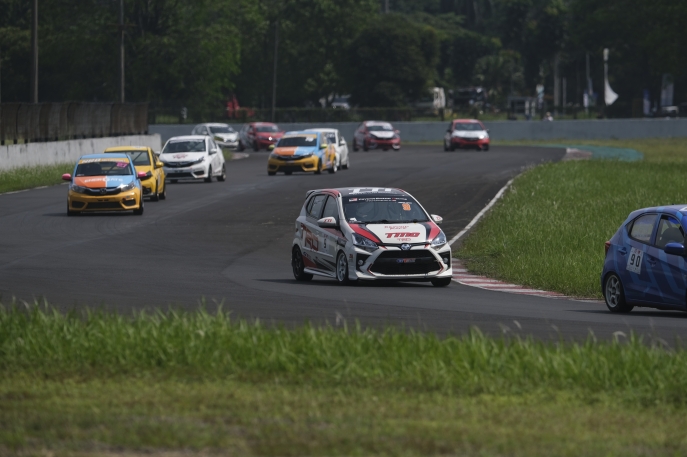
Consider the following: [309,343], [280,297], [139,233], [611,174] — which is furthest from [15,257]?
[611,174]

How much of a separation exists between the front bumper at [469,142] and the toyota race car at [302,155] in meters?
19.8

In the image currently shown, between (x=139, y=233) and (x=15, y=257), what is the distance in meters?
5.53

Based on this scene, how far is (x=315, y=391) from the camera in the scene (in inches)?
355

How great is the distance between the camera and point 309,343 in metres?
10.2

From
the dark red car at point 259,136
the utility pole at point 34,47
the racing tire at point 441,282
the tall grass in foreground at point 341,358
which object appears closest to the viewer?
the tall grass in foreground at point 341,358

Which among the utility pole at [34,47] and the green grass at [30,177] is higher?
the utility pole at [34,47]

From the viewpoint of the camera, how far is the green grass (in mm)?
40562

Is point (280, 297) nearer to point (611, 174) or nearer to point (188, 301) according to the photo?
point (188, 301)

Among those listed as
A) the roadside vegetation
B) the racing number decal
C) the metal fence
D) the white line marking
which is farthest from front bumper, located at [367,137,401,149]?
the racing number decal

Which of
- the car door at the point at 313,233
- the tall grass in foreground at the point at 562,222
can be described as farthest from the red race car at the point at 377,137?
the car door at the point at 313,233

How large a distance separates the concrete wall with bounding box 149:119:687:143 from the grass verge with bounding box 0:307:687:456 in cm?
7639

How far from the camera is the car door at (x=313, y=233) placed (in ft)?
64.6

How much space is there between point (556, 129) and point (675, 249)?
237 ft

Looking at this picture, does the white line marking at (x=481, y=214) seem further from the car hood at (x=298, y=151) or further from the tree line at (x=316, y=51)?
the tree line at (x=316, y=51)
